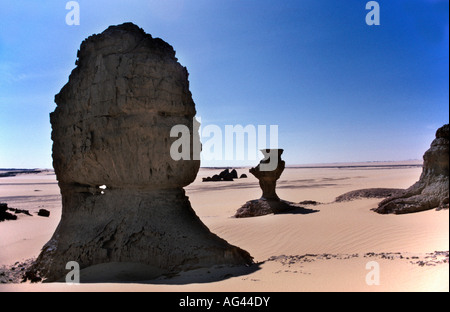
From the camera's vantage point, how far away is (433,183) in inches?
436

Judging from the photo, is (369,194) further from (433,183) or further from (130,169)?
(130,169)

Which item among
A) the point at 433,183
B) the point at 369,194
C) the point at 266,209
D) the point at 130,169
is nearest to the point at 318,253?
the point at 130,169

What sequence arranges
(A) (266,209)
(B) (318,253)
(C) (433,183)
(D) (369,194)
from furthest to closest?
(D) (369,194)
(A) (266,209)
(C) (433,183)
(B) (318,253)

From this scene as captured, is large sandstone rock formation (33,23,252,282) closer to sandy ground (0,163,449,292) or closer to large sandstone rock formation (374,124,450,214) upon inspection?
sandy ground (0,163,449,292)

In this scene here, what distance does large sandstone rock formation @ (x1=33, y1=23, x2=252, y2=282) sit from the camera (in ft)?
19.2

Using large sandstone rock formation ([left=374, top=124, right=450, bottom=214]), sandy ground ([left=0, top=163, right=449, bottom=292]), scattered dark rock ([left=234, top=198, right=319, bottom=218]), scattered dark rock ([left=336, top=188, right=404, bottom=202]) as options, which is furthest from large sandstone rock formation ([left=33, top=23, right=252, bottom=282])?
scattered dark rock ([left=336, top=188, right=404, bottom=202])

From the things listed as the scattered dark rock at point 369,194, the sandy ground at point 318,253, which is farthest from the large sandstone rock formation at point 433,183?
the scattered dark rock at point 369,194

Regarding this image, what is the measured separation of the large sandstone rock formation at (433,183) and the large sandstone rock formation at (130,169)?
24.0ft

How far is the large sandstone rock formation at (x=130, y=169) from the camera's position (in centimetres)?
585

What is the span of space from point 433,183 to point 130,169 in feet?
30.9

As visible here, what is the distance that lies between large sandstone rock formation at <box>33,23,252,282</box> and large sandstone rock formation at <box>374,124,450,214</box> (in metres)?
7.30

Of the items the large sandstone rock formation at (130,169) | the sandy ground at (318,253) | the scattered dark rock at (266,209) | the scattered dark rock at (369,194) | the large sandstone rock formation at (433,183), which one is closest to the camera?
the sandy ground at (318,253)

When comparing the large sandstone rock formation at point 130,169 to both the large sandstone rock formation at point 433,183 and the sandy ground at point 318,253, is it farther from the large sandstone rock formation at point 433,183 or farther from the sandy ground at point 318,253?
the large sandstone rock formation at point 433,183
